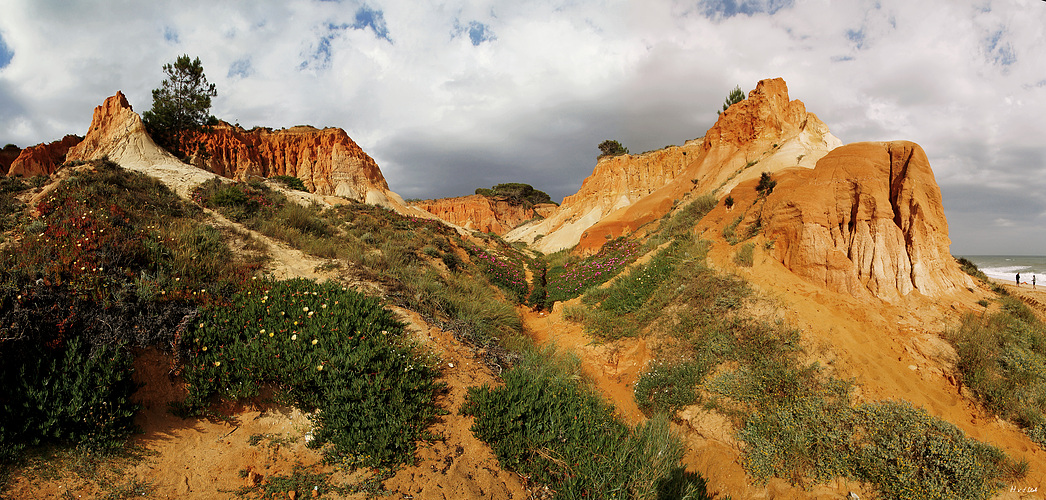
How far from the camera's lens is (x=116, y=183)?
9992mm

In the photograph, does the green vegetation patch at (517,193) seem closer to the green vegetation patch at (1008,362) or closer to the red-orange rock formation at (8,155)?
the red-orange rock formation at (8,155)

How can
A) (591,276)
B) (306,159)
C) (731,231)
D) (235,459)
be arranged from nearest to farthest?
1. (235,459)
2. (731,231)
3. (591,276)
4. (306,159)

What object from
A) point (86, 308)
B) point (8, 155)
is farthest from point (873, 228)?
point (8, 155)

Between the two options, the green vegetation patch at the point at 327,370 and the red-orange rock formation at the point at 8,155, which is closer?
the green vegetation patch at the point at 327,370

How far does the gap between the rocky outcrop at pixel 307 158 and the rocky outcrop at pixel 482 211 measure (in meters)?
16.7

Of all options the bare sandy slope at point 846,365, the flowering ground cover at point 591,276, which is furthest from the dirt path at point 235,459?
the flowering ground cover at point 591,276

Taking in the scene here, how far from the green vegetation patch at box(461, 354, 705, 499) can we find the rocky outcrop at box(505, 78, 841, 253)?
1596 cm

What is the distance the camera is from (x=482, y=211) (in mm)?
64250

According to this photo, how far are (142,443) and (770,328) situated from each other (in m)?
8.81

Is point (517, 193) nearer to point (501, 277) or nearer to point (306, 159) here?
point (306, 159)

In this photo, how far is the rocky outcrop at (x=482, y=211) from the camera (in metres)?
62.8

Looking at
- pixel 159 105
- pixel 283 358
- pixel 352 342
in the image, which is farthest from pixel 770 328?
pixel 159 105

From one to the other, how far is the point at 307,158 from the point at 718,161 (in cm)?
4060

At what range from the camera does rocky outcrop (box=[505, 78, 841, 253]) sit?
18.3 m
